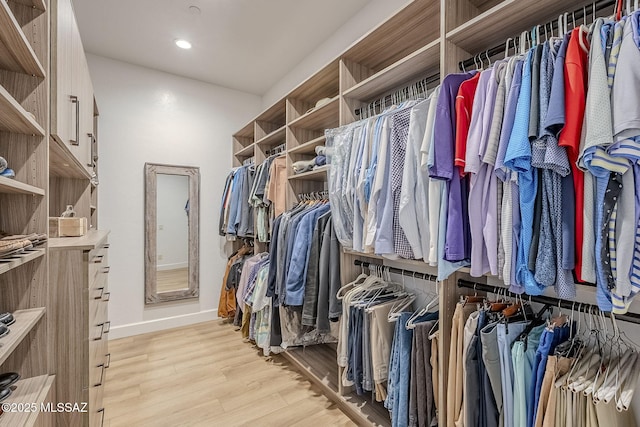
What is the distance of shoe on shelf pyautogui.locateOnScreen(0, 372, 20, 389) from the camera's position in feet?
3.18

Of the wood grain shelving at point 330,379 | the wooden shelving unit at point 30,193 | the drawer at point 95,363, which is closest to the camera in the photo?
the wooden shelving unit at point 30,193

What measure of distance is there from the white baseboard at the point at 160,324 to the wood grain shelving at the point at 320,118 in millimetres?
2522

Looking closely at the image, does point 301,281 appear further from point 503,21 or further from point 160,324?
point 160,324

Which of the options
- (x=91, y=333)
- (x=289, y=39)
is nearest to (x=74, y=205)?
(x=91, y=333)

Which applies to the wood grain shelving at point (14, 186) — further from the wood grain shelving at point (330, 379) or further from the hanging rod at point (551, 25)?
the wood grain shelving at point (330, 379)

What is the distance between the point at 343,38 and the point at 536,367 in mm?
2556

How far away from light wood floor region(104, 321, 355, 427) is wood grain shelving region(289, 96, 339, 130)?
2.06m

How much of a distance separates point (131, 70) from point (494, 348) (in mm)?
3959

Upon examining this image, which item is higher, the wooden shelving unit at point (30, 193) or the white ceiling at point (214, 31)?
the white ceiling at point (214, 31)

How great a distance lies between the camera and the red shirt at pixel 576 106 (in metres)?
0.84

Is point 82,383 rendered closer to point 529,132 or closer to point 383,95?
point 529,132

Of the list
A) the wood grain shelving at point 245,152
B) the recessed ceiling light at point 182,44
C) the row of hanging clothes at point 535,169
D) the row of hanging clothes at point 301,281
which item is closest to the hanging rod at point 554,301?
the row of hanging clothes at point 535,169

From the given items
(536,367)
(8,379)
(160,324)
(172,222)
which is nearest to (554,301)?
(536,367)

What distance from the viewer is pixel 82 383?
4.01ft
